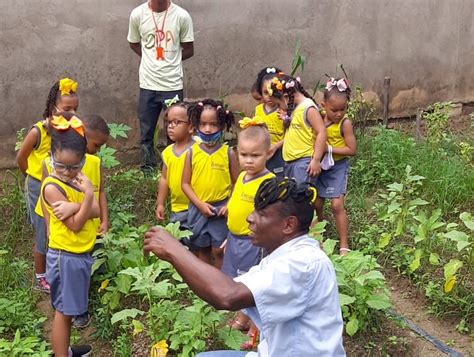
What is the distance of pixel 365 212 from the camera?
5691 mm

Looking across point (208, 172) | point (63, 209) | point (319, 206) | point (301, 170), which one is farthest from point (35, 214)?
point (319, 206)

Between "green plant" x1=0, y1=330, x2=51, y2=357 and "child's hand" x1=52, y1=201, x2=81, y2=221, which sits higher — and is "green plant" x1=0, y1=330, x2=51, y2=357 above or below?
below

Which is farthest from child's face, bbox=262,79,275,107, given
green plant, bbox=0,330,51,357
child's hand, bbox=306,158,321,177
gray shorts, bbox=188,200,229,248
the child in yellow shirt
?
green plant, bbox=0,330,51,357

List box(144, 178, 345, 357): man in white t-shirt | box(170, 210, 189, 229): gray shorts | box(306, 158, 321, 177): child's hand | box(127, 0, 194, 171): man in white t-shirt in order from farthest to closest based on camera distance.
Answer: box(127, 0, 194, 171): man in white t-shirt, box(306, 158, 321, 177): child's hand, box(170, 210, 189, 229): gray shorts, box(144, 178, 345, 357): man in white t-shirt

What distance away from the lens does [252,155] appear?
3.93 m

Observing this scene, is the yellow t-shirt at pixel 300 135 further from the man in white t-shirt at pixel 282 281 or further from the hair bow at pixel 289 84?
the man in white t-shirt at pixel 282 281

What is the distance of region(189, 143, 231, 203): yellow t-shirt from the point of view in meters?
4.38

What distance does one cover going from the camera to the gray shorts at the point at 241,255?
3.95 metres

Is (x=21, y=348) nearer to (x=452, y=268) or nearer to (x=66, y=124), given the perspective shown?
(x=66, y=124)

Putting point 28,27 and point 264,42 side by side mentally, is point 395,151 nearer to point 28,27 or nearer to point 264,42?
point 264,42

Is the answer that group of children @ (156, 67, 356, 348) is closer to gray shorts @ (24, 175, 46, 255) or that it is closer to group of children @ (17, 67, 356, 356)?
group of children @ (17, 67, 356, 356)

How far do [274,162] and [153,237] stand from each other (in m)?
2.89

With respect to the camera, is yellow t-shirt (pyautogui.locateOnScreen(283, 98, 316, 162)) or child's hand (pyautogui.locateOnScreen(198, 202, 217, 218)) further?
yellow t-shirt (pyautogui.locateOnScreen(283, 98, 316, 162))

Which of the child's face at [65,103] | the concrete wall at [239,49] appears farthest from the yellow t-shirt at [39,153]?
the concrete wall at [239,49]
